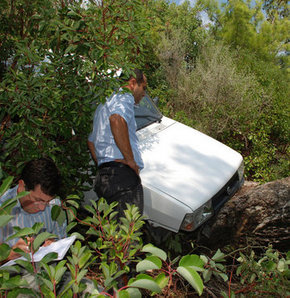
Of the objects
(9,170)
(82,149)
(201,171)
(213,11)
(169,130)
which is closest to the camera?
(9,170)

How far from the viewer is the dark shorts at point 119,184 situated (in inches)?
103

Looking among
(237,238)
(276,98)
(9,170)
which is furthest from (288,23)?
(9,170)

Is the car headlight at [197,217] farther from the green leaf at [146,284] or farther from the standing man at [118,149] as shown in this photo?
the green leaf at [146,284]

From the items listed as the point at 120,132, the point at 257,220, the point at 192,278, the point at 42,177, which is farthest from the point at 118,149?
the point at 192,278

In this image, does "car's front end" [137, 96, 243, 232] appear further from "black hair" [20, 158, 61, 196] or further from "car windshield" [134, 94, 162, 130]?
"black hair" [20, 158, 61, 196]

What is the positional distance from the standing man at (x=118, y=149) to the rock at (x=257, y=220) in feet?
3.12

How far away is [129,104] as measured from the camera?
8.49 feet

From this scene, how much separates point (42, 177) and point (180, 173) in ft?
5.43

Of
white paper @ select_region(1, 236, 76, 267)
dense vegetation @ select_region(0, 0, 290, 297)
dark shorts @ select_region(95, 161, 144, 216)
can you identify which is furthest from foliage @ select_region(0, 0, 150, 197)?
white paper @ select_region(1, 236, 76, 267)

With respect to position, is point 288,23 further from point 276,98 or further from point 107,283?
point 107,283

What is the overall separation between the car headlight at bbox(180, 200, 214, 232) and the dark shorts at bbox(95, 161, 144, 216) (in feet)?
1.62

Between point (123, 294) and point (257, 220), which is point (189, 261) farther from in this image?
point (257, 220)

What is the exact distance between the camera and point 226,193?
3.42m

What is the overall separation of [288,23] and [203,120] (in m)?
11.2
